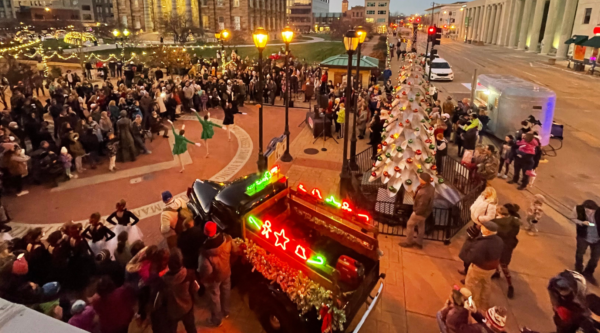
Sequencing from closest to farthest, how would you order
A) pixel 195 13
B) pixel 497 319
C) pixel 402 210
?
pixel 497 319
pixel 402 210
pixel 195 13

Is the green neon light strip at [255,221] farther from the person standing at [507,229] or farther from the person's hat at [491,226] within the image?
the person standing at [507,229]

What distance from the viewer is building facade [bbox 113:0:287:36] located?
254 ft

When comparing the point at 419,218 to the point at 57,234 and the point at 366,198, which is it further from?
the point at 57,234

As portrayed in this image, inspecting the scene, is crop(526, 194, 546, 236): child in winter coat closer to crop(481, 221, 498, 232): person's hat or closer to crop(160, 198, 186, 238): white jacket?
crop(481, 221, 498, 232): person's hat

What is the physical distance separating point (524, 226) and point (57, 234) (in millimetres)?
10314

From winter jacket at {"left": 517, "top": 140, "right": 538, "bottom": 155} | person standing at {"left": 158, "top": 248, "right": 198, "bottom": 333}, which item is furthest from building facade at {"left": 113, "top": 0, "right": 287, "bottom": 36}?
person standing at {"left": 158, "top": 248, "right": 198, "bottom": 333}

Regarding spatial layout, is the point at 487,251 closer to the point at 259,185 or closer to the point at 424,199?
the point at 424,199

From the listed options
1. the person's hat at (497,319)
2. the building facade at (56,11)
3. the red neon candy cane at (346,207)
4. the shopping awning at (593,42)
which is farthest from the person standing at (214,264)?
the building facade at (56,11)

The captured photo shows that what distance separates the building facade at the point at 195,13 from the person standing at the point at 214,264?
253 feet

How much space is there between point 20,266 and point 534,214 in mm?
10386

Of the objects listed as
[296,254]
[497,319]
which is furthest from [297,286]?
[497,319]

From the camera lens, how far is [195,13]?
78.1m

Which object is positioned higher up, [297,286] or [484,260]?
[484,260]

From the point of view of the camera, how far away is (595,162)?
13641mm
